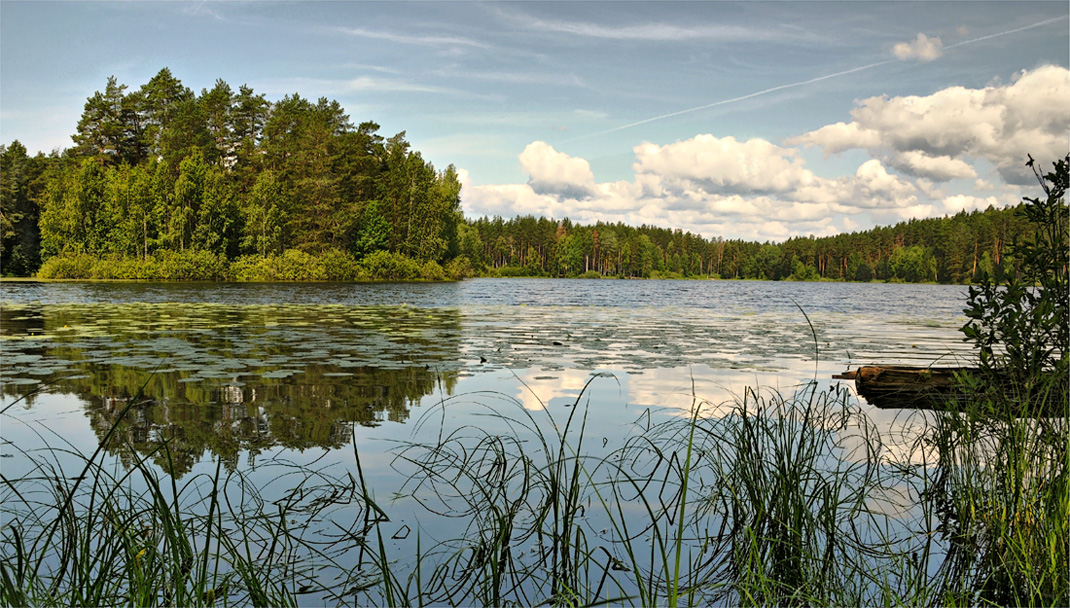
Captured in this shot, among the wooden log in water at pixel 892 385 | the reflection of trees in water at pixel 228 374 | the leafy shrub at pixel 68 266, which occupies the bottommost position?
the reflection of trees in water at pixel 228 374

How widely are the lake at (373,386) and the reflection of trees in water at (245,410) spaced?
0.03 meters

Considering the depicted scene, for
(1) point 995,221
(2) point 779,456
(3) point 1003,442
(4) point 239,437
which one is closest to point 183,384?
(4) point 239,437

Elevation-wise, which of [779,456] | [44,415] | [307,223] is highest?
[307,223]

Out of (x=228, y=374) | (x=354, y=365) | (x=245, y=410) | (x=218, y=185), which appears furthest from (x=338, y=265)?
(x=245, y=410)

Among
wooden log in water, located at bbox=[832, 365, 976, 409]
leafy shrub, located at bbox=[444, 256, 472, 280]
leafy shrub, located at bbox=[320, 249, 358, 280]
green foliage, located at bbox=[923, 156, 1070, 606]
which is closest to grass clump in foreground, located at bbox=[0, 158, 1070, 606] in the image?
green foliage, located at bbox=[923, 156, 1070, 606]

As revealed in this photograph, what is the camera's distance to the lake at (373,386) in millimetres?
4691

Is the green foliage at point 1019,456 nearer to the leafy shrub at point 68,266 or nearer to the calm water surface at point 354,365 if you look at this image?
the calm water surface at point 354,365

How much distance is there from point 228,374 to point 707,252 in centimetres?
13755

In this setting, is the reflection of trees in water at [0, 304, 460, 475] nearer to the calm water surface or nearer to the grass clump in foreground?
the calm water surface

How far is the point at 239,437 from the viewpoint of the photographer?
17.8ft

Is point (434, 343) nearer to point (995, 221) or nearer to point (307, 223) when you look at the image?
point (307, 223)

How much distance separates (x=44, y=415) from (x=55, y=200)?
54174 mm

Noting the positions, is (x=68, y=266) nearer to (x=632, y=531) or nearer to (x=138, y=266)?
(x=138, y=266)

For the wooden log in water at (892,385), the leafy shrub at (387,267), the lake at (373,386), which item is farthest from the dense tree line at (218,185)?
the wooden log in water at (892,385)
